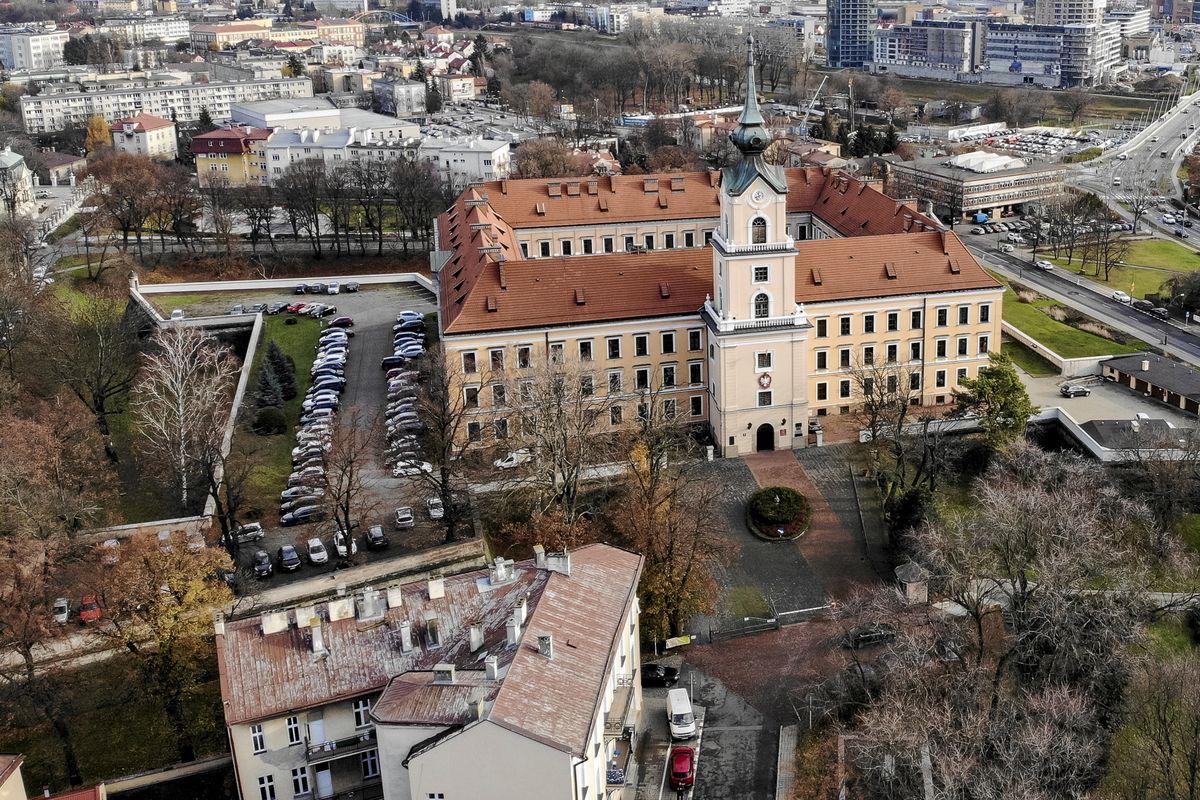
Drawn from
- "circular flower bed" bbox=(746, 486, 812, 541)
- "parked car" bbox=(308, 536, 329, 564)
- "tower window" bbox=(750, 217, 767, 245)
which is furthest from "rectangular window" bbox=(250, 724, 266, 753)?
"tower window" bbox=(750, 217, 767, 245)

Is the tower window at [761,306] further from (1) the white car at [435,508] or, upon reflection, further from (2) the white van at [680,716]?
(2) the white van at [680,716]

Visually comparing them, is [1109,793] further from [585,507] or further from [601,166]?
[601,166]

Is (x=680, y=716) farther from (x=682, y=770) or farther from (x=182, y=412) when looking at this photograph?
(x=182, y=412)

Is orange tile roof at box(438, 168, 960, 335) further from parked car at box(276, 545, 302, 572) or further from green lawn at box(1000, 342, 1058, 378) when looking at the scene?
parked car at box(276, 545, 302, 572)

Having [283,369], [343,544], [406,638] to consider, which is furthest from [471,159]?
[406,638]

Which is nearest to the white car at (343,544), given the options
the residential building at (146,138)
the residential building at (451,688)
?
the residential building at (451,688)

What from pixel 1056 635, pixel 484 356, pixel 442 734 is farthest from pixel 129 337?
pixel 1056 635
